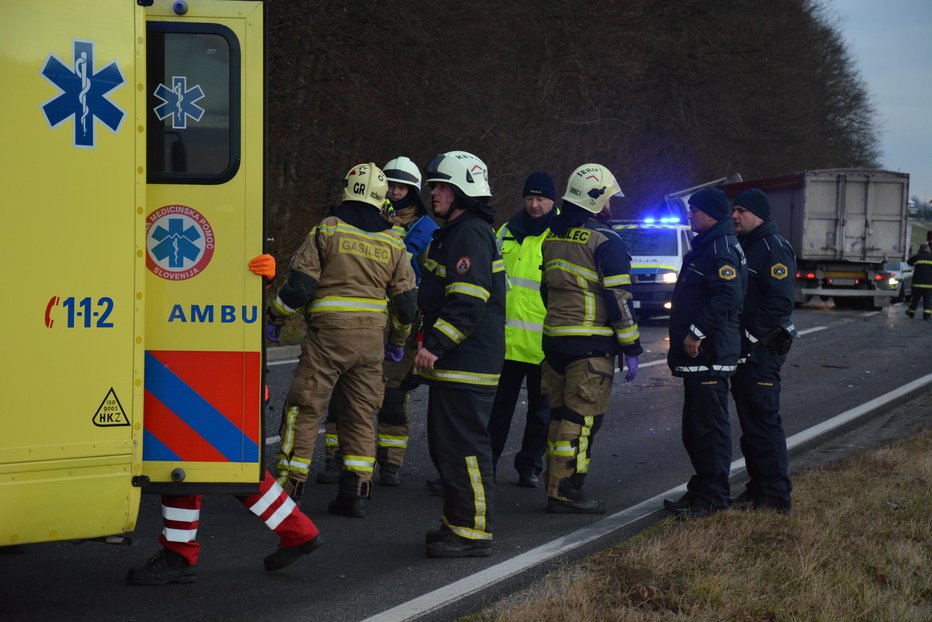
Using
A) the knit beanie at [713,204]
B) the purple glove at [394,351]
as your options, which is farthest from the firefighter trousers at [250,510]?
the knit beanie at [713,204]

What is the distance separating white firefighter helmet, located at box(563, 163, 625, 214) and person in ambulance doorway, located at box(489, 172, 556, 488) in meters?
0.60

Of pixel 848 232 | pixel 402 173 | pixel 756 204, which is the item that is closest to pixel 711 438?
pixel 756 204

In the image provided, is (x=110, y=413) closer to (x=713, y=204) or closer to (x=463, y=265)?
(x=463, y=265)

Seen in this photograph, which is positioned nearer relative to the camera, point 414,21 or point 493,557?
point 493,557

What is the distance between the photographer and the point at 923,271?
77.5 feet

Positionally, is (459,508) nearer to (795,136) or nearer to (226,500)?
(226,500)

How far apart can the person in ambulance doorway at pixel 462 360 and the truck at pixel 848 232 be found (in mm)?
22964

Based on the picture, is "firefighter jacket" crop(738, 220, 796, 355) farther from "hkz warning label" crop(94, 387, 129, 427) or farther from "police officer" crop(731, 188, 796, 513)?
"hkz warning label" crop(94, 387, 129, 427)

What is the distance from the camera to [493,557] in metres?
5.87

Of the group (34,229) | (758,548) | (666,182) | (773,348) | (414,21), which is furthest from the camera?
(666,182)

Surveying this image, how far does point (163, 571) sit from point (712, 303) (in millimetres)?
3267

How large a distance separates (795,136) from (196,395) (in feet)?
150

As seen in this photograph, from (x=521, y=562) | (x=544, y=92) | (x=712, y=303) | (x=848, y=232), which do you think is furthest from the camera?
(x=544, y=92)

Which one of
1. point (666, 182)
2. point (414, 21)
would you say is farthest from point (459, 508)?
point (666, 182)
